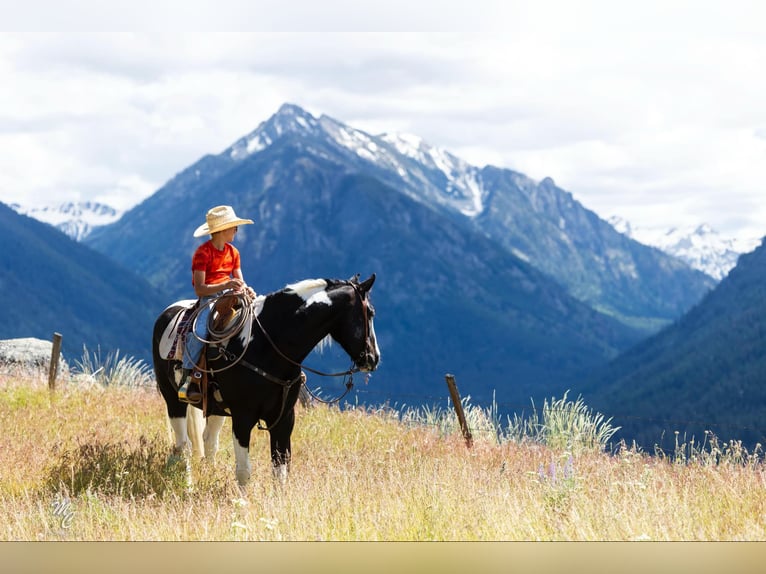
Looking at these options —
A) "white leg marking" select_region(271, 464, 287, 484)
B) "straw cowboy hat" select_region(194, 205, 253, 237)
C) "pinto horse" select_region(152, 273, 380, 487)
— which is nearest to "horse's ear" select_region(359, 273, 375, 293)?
"pinto horse" select_region(152, 273, 380, 487)

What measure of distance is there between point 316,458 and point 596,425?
5.48 meters

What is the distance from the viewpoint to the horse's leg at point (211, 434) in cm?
1111

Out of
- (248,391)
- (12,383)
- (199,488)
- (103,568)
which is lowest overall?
(103,568)

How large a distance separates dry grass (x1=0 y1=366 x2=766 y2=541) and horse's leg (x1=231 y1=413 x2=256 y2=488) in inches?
5.2

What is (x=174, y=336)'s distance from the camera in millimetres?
10672

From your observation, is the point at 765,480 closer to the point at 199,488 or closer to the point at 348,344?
the point at 348,344

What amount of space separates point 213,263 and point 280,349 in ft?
4.18

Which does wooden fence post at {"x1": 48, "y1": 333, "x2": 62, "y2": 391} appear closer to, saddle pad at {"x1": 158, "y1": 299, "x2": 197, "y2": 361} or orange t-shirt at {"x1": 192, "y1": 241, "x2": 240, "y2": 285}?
saddle pad at {"x1": 158, "y1": 299, "x2": 197, "y2": 361}

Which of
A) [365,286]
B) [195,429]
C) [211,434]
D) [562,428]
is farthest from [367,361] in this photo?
[562,428]

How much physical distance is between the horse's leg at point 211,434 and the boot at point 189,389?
0.82m

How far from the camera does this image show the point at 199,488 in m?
10.0

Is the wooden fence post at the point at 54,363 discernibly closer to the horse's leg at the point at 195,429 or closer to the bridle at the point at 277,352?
the horse's leg at the point at 195,429

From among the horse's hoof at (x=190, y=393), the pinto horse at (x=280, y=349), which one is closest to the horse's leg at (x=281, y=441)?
the pinto horse at (x=280, y=349)

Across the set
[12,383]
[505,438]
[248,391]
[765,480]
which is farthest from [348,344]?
[12,383]
